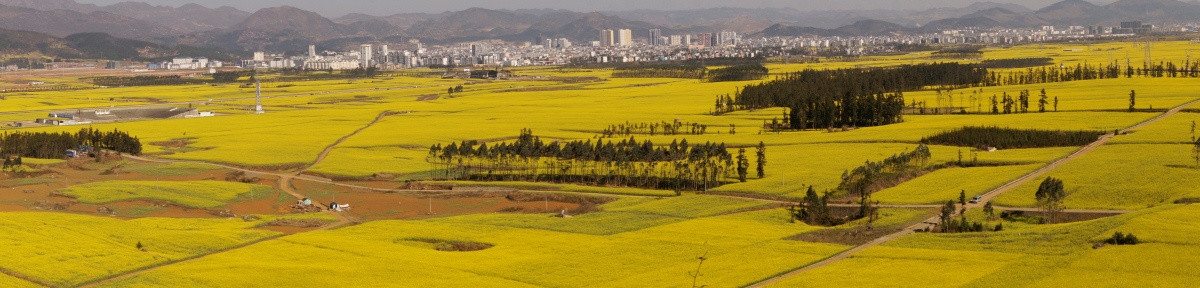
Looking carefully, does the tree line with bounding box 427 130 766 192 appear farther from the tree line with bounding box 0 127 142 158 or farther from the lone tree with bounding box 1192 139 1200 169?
the tree line with bounding box 0 127 142 158

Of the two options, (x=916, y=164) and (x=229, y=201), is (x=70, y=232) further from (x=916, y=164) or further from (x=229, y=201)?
(x=916, y=164)

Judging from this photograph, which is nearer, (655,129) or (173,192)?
(173,192)

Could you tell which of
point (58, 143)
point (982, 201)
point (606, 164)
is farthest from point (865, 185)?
point (58, 143)

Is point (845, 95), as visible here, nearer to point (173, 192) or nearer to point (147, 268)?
point (173, 192)

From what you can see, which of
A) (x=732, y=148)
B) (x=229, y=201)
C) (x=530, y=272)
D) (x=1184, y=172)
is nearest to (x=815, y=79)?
(x=732, y=148)

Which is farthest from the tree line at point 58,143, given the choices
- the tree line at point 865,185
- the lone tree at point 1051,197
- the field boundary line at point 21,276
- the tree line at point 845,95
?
the lone tree at point 1051,197
